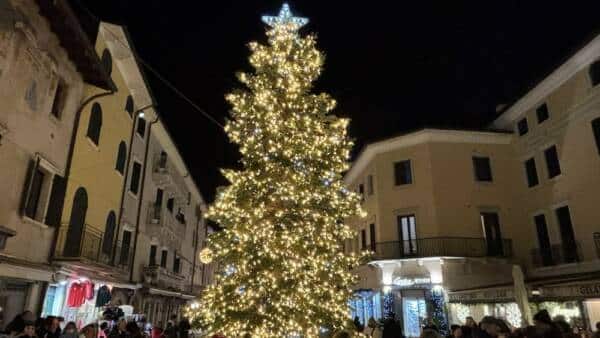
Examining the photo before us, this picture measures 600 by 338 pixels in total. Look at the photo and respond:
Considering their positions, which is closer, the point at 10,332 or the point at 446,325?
the point at 10,332

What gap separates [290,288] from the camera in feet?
39.1

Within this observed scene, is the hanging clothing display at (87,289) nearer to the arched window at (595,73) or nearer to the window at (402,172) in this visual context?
the window at (402,172)

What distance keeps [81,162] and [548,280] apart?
16.5 meters

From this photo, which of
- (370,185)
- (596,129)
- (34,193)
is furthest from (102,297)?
(596,129)

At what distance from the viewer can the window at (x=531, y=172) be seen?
73.2 ft

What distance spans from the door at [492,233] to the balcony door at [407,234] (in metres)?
3.84

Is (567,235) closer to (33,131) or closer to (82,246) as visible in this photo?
(82,246)

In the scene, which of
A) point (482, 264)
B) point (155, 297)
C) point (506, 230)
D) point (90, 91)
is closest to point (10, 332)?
point (90, 91)

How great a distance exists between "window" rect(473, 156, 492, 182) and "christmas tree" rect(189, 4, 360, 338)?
13.3 m

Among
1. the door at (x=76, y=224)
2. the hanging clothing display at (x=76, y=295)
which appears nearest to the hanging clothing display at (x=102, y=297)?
the hanging clothing display at (x=76, y=295)

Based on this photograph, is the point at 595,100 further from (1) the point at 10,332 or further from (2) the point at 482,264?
(1) the point at 10,332

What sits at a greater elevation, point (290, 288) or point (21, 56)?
point (21, 56)

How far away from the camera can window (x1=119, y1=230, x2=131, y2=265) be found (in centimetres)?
1828

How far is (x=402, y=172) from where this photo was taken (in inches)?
969
